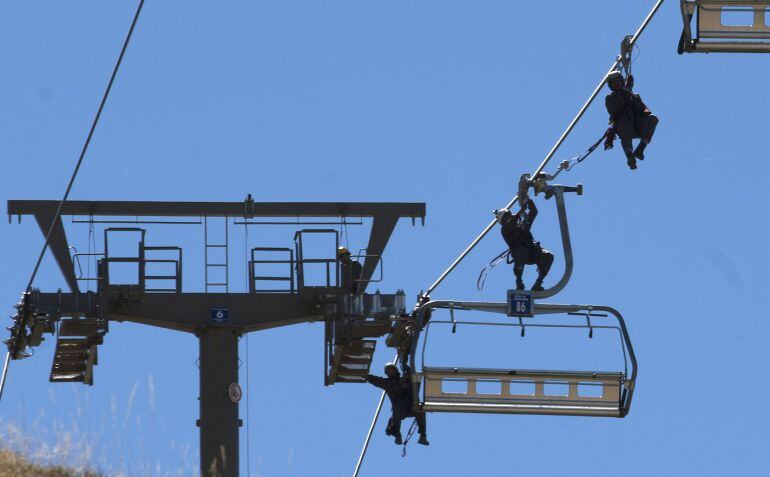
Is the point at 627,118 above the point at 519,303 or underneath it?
above

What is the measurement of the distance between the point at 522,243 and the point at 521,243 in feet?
0.04

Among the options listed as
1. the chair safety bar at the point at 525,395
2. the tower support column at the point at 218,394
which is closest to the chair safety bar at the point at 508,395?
the chair safety bar at the point at 525,395

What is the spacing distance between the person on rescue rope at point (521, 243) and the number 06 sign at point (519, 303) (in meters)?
1.38

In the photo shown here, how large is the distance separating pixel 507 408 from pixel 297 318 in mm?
9285

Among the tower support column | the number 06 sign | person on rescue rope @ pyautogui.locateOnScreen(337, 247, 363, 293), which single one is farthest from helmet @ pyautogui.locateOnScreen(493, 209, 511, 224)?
the tower support column

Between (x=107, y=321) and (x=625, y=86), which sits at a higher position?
(x=625, y=86)

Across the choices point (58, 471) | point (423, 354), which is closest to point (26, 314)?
point (423, 354)

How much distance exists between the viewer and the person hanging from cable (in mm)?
31766

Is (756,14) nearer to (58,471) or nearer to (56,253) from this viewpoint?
(58,471)

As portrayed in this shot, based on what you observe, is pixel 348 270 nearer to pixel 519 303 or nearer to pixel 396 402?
pixel 396 402

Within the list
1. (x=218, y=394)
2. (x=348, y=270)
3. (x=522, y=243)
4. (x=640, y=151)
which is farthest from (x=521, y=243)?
(x=218, y=394)

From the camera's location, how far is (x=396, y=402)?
33438 millimetres

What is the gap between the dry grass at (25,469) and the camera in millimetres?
23734

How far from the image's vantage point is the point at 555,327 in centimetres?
2919
